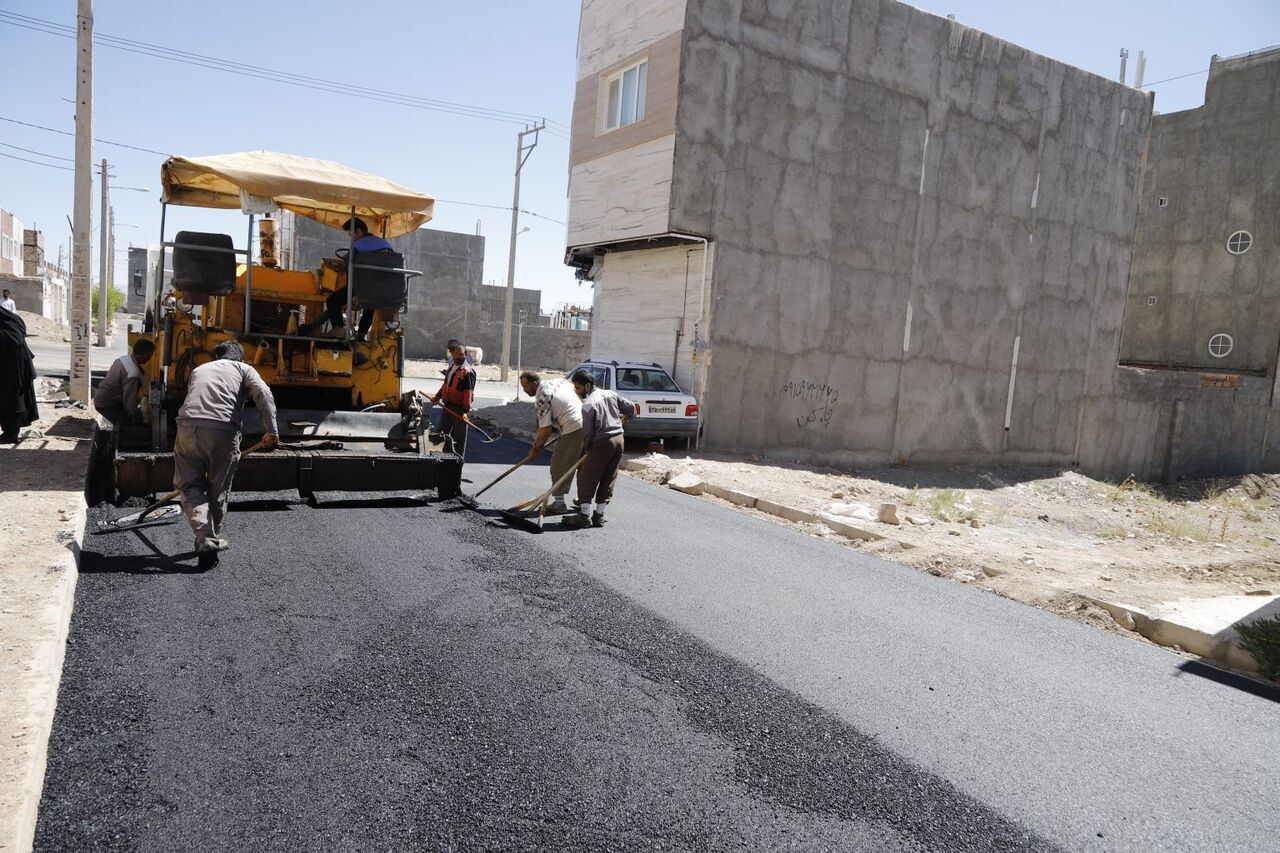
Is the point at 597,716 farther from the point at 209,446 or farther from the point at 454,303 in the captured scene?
the point at 454,303

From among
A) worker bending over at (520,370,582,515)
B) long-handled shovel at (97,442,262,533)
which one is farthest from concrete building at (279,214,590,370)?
long-handled shovel at (97,442,262,533)

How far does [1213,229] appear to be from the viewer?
27.2 meters

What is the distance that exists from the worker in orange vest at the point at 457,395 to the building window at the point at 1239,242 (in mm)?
26006

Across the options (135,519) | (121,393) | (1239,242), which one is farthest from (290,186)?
(1239,242)

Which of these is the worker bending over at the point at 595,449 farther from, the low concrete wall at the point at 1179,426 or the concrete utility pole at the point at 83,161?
the low concrete wall at the point at 1179,426

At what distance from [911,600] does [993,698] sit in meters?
2.07

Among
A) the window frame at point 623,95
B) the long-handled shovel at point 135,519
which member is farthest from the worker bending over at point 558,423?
the window frame at point 623,95

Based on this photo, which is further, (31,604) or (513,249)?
(513,249)

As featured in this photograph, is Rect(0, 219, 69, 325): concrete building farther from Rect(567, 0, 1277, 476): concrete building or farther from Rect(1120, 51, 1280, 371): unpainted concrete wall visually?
Rect(1120, 51, 1280, 371): unpainted concrete wall

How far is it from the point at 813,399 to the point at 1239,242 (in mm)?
17844

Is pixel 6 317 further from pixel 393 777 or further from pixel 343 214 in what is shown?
pixel 393 777

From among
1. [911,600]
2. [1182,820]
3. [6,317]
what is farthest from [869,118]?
[1182,820]

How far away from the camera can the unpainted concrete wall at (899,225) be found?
16.5m

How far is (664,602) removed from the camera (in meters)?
6.10
